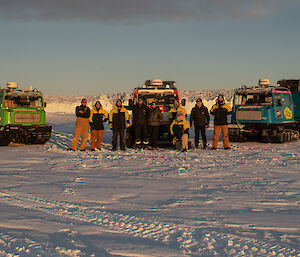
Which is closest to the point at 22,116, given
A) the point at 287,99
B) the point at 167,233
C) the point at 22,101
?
the point at 22,101

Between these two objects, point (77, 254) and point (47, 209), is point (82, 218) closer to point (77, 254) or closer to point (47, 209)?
point (47, 209)

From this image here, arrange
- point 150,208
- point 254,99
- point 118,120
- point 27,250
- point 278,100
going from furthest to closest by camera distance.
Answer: point 254,99, point 278,100, point 118,120, point 150,208, point 27,250

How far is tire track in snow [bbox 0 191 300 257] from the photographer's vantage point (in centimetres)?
402

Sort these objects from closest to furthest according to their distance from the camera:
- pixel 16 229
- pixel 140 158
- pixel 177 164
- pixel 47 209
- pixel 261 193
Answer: pixel 16 229 → pixel 47 209 → pixel 261 193 → pixel 177 164 → pixel 140 158

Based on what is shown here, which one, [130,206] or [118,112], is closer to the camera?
[130,206]

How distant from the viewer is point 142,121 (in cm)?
1385

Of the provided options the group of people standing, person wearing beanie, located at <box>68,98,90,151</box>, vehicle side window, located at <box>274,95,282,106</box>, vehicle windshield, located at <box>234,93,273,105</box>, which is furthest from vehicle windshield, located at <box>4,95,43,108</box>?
vehicle side window, located at <box>274,95,282,106</box>

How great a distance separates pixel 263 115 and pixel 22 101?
920 cm

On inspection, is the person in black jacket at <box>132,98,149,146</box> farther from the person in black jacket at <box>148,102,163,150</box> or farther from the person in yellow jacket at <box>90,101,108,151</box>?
the person in yellow jacket at <box>90,101,108,151</box>

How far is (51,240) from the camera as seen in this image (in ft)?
14.2

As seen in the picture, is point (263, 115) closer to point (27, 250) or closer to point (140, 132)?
point (140, 132)

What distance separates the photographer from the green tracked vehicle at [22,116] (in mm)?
14625

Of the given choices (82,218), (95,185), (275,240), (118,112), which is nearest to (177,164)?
(95,185)

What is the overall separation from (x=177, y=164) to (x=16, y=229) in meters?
5.77
